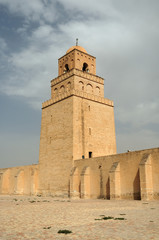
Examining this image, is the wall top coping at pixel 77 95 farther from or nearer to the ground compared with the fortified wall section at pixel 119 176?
farther from the ground

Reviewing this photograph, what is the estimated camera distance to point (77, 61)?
30.2 m

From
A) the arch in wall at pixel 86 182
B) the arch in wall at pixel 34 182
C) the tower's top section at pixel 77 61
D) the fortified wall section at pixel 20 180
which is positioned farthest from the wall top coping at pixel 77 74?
the arch in wall at pixel 86 182

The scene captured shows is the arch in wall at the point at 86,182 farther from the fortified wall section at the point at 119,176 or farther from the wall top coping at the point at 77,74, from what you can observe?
the wall top coping at the point at 77,74

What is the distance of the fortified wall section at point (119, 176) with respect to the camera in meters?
16.9

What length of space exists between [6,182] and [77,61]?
2200 centimetres

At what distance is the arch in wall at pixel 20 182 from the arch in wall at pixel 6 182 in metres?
4.88

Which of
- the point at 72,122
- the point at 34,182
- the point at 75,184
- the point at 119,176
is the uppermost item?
the point at 72,122

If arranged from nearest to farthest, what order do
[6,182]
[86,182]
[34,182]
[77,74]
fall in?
[86,182]
[77,74]
[34,182]
[6,182]

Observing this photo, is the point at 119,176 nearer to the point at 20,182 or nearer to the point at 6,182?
the point at 20,182

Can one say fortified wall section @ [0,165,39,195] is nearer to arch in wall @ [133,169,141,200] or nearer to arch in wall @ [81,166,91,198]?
arch in wall @ [81,166,91,198]

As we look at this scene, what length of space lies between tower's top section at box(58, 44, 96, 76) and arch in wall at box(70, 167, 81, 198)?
13.4 metres

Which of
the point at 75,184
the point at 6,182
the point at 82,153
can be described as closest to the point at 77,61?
the point at 82,153

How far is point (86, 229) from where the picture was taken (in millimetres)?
6891

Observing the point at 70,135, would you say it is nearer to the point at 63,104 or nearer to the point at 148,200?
the point at 63,104
